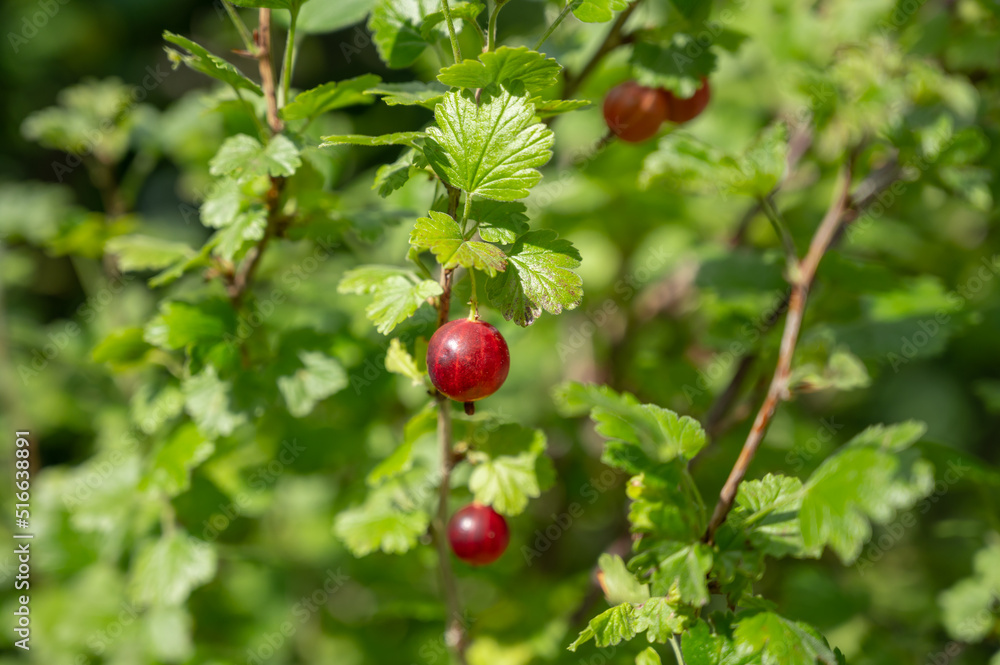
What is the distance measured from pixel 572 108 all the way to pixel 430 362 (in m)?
0.30

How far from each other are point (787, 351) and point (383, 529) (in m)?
0.63

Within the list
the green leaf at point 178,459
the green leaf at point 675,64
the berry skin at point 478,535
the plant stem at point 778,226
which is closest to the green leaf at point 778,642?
the berry skin at point 478,535

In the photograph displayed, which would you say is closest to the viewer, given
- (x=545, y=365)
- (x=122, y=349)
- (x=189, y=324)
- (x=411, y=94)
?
(x=411, y=94)

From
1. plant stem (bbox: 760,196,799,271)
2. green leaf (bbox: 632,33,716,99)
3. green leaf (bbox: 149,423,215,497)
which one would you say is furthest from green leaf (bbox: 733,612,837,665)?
green leaf (bbox: 149,423,215,497)

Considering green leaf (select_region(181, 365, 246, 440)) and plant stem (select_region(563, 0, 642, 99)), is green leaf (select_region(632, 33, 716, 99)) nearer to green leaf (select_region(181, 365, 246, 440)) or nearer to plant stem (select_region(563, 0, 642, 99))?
plant stem (select_region(563, 0, 642, 99))

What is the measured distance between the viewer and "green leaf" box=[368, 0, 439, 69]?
96 cm

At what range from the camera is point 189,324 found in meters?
1.07

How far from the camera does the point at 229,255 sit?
97 cm

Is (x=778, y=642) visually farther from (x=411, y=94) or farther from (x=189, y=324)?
(x=189, y=324)

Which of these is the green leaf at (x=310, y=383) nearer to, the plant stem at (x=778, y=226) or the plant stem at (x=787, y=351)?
the plant stem at (x=787, y=351)

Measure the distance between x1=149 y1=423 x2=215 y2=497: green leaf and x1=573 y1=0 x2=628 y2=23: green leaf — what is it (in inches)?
32.4

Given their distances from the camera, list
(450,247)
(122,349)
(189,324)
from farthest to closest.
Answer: (122,349)
(189,324)
(450,247)

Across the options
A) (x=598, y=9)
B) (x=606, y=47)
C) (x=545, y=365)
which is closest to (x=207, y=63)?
(x=598, y=9)

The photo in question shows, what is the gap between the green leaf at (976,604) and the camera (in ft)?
4.10
